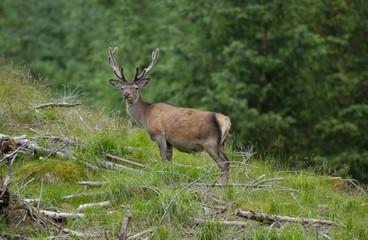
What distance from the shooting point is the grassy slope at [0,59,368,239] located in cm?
565

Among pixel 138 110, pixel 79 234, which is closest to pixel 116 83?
pixel 138 110

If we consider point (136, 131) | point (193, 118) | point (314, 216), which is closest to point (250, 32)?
point (136, 131)

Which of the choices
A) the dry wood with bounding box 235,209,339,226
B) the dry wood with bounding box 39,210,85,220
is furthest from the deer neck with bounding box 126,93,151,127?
the dry wood with bounding box 235,209,339,226

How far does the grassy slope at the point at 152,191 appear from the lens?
565cm

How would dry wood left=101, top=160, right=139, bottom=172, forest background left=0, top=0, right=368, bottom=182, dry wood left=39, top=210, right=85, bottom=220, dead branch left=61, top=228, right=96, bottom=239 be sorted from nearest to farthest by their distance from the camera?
dead branch left=61, top=228, right=96, bottom=239, dry wood left=39, top=210, right=85, bottom=220, dry wood left=101, top=160, right=139, bottom=172, forest background left=0, top=0, right=368, bottom=182

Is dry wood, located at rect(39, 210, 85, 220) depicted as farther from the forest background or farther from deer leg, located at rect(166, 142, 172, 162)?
the forest background

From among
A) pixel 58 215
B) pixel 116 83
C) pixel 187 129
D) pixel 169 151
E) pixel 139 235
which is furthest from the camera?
pixel 116 83

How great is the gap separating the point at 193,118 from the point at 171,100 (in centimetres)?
1090

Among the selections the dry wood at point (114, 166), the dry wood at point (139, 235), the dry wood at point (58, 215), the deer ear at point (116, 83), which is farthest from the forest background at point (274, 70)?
the dry wood at point (139, 235)

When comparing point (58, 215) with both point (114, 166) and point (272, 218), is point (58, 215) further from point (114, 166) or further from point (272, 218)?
point (272, 218)

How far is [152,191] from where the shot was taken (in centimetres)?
619

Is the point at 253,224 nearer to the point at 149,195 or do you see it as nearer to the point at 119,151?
the point at 149,195

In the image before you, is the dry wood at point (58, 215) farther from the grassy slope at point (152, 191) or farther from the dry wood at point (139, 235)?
the dry wood at point (139, 235)

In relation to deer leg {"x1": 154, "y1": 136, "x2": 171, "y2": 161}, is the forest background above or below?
below
